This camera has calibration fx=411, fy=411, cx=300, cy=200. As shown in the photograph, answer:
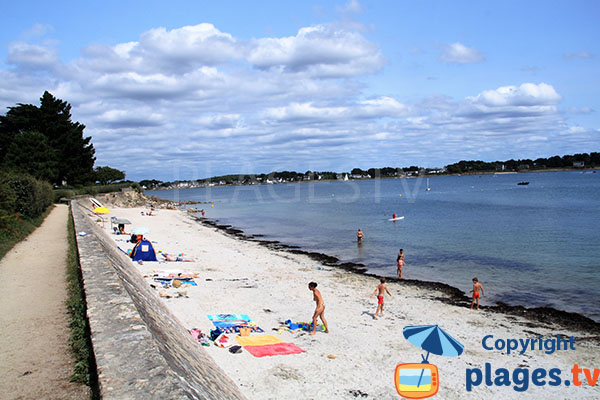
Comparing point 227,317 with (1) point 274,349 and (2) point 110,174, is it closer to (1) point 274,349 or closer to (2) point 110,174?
(1) point 274,349

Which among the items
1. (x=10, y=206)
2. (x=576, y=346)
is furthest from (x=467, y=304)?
(x=10, y=206)

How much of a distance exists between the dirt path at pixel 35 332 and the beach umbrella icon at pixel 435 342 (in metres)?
6.43

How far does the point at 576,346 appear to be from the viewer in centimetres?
1169

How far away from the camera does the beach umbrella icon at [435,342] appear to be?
27.6 ft

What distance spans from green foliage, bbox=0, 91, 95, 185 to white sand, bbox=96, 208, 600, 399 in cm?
3242

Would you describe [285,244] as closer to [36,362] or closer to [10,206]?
[10,206]

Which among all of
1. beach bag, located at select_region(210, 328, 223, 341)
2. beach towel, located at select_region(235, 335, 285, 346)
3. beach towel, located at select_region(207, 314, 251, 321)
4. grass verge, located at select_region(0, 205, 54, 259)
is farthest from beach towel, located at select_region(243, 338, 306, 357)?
grass verge, located at select_region(0, 205, 54, 259)

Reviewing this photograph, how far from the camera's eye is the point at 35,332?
6762 mm

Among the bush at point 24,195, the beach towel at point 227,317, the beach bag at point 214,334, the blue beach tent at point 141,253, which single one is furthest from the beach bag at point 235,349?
the bush at point 24,195

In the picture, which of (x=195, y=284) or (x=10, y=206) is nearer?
(x=195, y=284)

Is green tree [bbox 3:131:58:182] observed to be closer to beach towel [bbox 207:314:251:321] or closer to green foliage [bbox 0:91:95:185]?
green foliage [bbox 0:91:95:185]

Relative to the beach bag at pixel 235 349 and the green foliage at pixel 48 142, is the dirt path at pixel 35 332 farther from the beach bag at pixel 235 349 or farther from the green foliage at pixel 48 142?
the green foliage at pixel 48 142

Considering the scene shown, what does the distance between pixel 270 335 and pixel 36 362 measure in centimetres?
637

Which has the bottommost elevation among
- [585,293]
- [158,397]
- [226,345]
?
[585,293]
